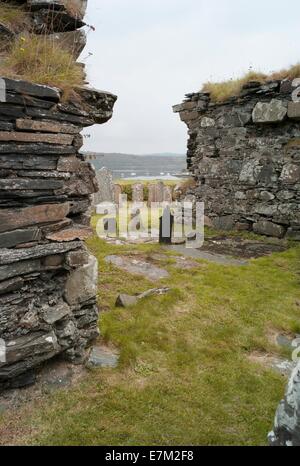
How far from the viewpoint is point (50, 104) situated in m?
4.26

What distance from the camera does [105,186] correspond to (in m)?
19.0

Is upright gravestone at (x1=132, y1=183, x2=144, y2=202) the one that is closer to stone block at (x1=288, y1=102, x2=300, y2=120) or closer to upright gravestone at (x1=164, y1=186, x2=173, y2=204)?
upright gravestone at (x1=164, y1=186, x2=173, y2=204)

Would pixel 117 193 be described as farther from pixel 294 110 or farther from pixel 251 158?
pixel 294 110

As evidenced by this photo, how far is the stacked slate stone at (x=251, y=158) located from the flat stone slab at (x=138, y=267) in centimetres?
453

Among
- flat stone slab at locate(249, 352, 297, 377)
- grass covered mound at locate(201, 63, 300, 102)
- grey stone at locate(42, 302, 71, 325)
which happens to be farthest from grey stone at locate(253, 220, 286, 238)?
grey stone at locate(42, 302, 71, 325)

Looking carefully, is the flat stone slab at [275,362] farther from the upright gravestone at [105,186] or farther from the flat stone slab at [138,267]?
the upright gravestone at [105,186]

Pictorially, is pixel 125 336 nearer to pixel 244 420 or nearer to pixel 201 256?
pixel 244 420

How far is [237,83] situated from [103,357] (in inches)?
402

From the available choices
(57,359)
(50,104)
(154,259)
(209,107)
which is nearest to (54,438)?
(57,359)

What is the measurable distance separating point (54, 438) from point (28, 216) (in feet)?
7.66

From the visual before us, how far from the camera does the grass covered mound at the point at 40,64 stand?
4.27m

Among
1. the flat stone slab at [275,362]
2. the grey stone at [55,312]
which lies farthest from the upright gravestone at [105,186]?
the flat stone slab at [275,362]

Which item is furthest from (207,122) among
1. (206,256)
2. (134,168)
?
(134,168)

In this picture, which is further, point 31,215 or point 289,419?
point 31,215
